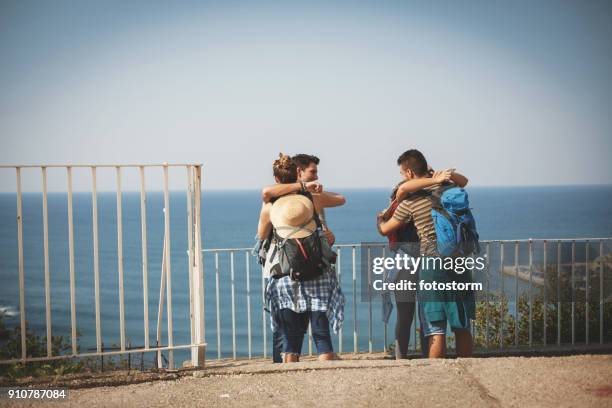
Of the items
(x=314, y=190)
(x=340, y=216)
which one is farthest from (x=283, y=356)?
(x=340, y=216)

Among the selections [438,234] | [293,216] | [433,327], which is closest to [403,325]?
[433,327]

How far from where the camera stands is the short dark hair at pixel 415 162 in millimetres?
4367

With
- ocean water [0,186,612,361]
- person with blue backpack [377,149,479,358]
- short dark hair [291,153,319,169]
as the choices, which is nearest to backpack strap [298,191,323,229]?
short dark hair [291,153,319,169]

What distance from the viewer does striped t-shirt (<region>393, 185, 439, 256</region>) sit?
4.28m

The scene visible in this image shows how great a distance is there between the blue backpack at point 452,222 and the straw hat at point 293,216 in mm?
803

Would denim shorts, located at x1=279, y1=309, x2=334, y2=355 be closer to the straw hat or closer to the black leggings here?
the straw hat

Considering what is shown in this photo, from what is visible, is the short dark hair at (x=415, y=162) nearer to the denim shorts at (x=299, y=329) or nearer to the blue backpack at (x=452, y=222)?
the blue backpack at (x=452, y=222)

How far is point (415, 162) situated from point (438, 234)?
0.49m

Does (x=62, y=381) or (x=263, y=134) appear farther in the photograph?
(x=263, y=134)

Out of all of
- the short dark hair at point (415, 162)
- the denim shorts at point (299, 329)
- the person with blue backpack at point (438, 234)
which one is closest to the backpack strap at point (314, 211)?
the person with blue backpack at point (438, 234)

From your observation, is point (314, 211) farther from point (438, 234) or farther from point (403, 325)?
point (403, 325)

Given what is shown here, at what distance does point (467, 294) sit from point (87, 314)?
5831 centimetres

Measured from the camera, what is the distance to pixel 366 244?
5.51 metres

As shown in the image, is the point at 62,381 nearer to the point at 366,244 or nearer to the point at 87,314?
the point at 366,244
